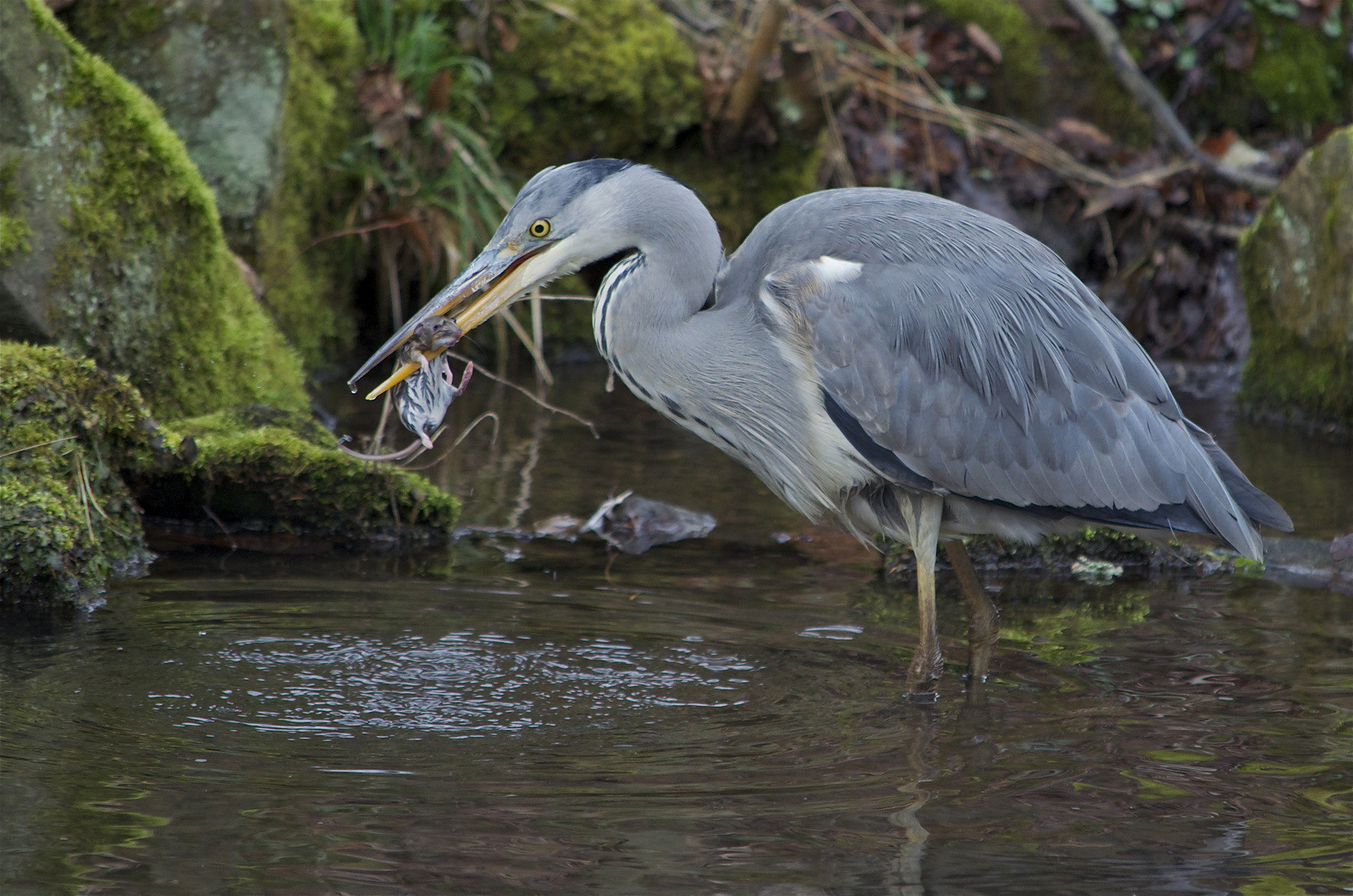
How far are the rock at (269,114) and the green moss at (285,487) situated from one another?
78.5 inches

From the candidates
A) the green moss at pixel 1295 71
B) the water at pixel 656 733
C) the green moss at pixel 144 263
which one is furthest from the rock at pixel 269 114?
the green moss at pixel 1295 71

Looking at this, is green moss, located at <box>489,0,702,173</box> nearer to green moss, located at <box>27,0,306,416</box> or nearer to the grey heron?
green moss, located at <box>27,0,306,416</box>

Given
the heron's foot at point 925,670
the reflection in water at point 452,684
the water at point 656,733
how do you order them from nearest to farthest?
the water at point 656,733 → the reflection in water at point 452,684 → the heron's foot at point 925,670

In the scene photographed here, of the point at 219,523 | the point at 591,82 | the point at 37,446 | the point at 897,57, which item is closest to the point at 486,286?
the point at 37,446

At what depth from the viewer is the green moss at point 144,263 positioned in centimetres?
562

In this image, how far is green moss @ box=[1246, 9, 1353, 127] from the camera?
1061 cm

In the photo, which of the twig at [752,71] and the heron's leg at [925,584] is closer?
the heron's leg at [925,584]

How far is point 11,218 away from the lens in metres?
5.38

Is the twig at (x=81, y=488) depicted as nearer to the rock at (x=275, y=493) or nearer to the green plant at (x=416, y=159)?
the rock at (x=275, y=493)

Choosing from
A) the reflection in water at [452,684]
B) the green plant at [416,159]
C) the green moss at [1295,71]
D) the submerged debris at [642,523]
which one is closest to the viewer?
the reflection in water at [452,684]

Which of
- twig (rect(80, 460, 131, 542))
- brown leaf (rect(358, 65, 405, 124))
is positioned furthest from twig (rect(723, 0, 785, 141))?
twig (rect(80, 460, 131, 542))

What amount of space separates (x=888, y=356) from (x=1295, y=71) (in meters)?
7.97

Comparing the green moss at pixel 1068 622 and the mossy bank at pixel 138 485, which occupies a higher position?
the mossy bank at pixel 138 485

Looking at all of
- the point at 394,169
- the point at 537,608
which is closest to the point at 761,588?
the point at 537,608
